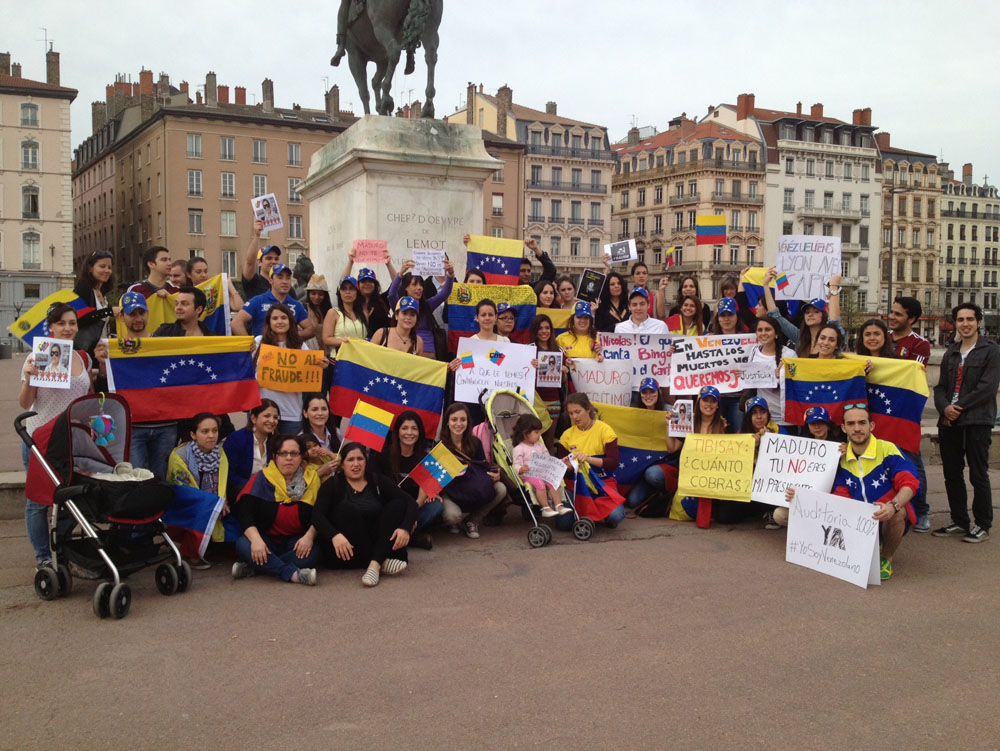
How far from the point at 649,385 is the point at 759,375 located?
1096 millimetres

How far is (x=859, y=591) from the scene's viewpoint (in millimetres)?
6637

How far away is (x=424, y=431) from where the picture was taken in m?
8.62

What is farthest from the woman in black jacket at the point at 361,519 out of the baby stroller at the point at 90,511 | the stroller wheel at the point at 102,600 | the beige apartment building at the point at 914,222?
the beige apartment building at the point at 914,222

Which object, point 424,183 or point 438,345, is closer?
point 438,345

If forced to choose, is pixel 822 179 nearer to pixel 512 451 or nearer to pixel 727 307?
pixel 727 307

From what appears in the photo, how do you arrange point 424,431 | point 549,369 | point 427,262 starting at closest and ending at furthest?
point 424,431 < point 549,369 < point 427,262

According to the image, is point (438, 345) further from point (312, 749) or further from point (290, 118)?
point (290, 118)

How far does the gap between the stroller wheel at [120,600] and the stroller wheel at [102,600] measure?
0.05m

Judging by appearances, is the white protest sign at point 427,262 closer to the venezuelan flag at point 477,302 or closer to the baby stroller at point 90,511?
the venezuelan flag at point 477,302

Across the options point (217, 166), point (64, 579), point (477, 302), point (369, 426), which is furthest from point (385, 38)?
point (217, 166)

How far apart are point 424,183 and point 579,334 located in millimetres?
2892

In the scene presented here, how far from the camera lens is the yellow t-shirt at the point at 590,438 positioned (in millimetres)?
8586

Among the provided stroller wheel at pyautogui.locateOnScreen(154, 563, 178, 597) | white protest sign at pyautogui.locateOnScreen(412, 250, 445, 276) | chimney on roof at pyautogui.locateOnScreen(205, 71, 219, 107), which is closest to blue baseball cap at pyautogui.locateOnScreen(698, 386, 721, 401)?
white protest sign at pyautogui.locateOnScreen(412, 250, 445, 276)

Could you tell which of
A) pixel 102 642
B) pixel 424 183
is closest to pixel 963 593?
pixel 102 642
